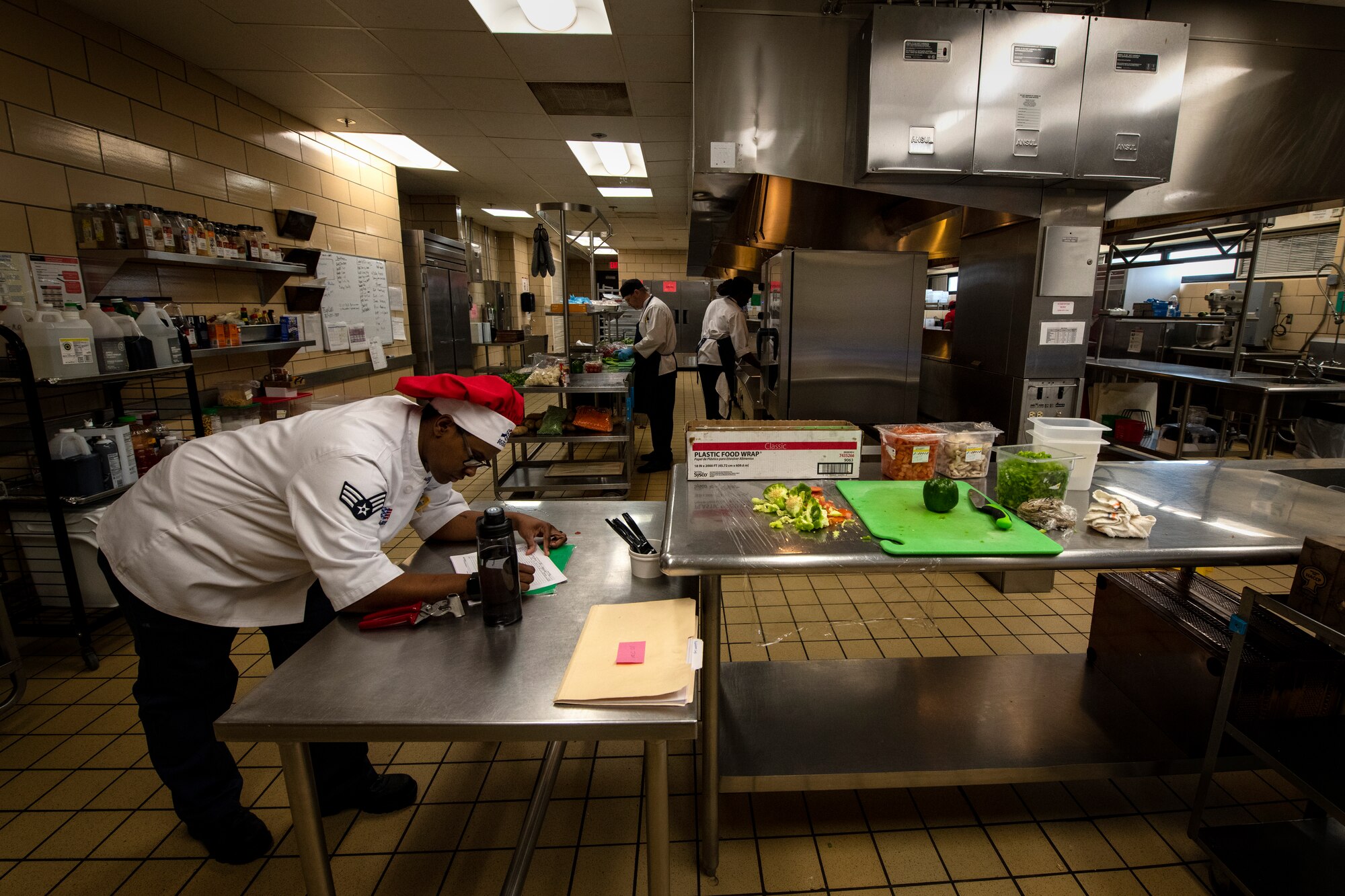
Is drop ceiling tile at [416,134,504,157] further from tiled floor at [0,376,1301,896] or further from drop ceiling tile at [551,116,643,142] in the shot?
tiled floor at [0,376,1301,896]

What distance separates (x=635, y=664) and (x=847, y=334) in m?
3.16

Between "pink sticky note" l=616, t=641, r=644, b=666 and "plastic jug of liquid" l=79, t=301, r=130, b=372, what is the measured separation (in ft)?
8.90

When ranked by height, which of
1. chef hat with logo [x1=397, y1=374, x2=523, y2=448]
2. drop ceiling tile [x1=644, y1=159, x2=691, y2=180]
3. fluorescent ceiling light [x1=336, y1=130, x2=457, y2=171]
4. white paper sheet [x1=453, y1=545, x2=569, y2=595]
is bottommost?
white paper sheet [x1=453, y1=545, x2=569, y2=595]

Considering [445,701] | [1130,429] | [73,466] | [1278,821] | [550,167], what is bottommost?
[1278,821]

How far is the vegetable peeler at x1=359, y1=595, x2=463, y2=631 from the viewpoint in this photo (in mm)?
1374

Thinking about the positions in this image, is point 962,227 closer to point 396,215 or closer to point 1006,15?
point 1006,15

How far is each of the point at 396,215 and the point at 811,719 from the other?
259 inches

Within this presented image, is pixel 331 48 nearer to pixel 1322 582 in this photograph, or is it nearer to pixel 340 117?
pixel 340 117

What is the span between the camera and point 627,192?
7727mm

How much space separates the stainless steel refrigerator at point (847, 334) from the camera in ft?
12.5

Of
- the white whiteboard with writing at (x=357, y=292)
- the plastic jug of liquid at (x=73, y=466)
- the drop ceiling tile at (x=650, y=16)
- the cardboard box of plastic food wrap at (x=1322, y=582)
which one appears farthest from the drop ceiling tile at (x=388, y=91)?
the cardboard box of plastic food wrap at (x=1322, y=582)

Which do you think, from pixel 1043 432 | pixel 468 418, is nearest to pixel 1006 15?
pixel 1043 432

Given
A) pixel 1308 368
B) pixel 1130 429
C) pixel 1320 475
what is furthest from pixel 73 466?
pixel 1308 368

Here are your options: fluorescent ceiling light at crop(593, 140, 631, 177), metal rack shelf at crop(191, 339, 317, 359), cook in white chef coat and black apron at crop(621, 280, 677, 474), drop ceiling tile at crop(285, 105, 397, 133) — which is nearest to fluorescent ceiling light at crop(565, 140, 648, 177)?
fluorescent ceiling light at crop(593, 140, 631, 177)
